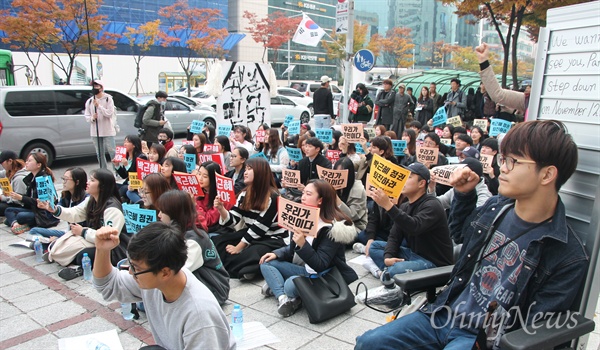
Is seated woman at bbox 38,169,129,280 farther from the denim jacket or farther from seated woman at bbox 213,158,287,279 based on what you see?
the denim jacket

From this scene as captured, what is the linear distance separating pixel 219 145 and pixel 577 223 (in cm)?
583

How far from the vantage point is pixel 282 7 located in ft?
208

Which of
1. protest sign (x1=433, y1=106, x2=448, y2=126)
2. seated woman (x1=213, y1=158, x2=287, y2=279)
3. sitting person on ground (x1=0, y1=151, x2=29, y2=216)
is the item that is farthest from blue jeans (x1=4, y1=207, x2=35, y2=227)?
protest sign (x1=433, y1=106, x2=448, y2=126)

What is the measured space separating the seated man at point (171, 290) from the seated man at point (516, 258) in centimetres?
88

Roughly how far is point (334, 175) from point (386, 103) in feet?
22.2

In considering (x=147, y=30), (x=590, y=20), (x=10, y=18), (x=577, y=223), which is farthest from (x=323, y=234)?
(x=147, y=30)

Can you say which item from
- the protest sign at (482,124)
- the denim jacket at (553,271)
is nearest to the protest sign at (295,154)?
the protest sign at (482,124)

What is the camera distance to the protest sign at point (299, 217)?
152 inches

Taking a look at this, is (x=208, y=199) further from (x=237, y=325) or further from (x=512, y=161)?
(x=512, y=161)

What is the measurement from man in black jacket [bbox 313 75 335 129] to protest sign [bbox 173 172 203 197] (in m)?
6.66

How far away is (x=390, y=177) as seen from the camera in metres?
4.02

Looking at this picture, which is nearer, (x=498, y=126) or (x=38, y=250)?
(x=38, y=250)

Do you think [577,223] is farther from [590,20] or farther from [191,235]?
[191,235]

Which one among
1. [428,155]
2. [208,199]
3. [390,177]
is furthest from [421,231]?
[208,199]
